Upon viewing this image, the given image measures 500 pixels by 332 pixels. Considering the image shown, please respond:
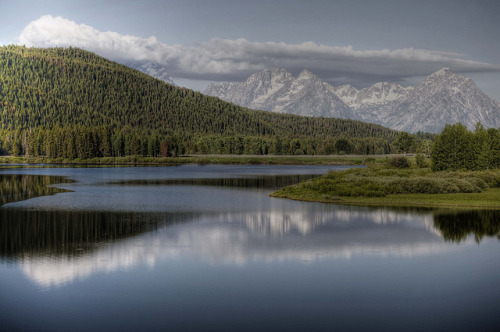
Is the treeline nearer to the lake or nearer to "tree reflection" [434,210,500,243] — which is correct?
"tree reflection" [434,210,500,243]

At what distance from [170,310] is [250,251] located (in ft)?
36.5

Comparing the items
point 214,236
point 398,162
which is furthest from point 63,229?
point 398,162

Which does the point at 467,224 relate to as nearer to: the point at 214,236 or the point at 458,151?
the point at 214,236

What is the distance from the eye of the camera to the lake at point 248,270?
1964 cm

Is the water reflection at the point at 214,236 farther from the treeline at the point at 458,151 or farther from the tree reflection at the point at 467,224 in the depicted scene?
the treeline at the point at 458,151

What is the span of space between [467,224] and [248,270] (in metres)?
24.6

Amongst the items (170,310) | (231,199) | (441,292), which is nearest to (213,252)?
(170,310)

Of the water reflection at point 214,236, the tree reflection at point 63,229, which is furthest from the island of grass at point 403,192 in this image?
the tree reflection at point 63,229

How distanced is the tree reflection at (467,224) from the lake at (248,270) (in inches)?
7.0

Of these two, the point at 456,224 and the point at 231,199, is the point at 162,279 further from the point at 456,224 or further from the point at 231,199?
the point at 231,199

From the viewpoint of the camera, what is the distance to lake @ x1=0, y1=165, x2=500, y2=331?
19.6 m

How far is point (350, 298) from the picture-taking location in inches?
866

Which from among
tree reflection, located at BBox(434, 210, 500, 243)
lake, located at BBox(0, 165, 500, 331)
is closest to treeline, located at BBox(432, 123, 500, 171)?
tree reflection, located at BBox(434, 210, 500, 243)

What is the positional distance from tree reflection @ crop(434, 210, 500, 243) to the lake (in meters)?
0.18
